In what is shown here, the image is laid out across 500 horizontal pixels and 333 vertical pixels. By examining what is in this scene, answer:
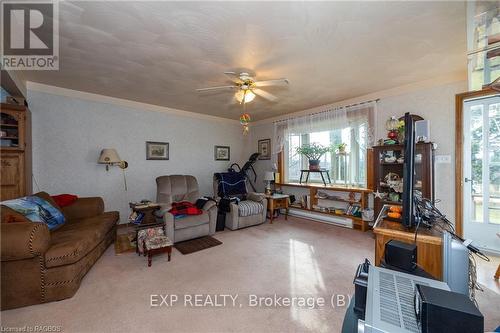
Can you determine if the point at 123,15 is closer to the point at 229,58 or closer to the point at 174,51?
the point at 174,51

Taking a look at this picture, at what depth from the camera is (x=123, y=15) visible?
1.72 metres

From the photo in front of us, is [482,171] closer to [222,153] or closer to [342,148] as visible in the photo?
[342,148]

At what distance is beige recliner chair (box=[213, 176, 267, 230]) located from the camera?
3.75 m

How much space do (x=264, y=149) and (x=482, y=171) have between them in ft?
12.8

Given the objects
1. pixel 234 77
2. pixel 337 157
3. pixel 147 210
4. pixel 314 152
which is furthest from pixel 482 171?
pixel 147 210

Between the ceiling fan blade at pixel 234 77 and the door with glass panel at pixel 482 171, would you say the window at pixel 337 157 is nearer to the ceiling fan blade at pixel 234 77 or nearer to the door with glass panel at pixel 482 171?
the door with glass panel at pixel 482 171

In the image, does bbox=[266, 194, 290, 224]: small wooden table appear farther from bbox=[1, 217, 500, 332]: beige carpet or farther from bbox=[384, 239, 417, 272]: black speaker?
bbox=[384, 239, 417, 272]: black speaker

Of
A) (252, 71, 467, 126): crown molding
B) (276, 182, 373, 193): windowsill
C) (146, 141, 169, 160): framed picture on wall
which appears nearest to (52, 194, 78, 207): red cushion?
(146, 141, 169, 160): framed picture on wall

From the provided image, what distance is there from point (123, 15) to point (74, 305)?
2.46 meters

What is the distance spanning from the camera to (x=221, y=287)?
2045 millimetres

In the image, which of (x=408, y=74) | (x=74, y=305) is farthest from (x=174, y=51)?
(x=408, y=74)

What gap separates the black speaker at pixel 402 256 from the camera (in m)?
0.99

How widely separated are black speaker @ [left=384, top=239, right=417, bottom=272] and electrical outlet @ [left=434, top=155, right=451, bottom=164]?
111 inches

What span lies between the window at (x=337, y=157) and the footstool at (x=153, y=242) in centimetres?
324
